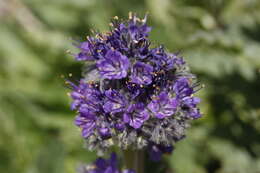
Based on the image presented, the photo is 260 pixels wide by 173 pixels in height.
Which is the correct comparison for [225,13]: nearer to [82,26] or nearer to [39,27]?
[82,26]

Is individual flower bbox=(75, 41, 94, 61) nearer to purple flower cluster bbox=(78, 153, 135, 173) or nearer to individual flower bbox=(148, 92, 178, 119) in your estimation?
individual flower bbox=(148, 92, 178, 119)

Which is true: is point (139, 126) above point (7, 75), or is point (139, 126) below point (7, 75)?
below

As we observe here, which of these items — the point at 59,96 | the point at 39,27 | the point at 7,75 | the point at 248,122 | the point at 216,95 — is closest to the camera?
the point at 248,122

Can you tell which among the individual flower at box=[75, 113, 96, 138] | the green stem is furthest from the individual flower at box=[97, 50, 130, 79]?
the green stem

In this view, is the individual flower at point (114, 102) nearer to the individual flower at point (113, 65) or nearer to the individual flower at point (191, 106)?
the individual flower at point (113, 65)

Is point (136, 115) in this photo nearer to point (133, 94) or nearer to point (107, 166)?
point (133, 94)

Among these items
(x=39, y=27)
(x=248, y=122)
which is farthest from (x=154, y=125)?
(x=39, y=27)
